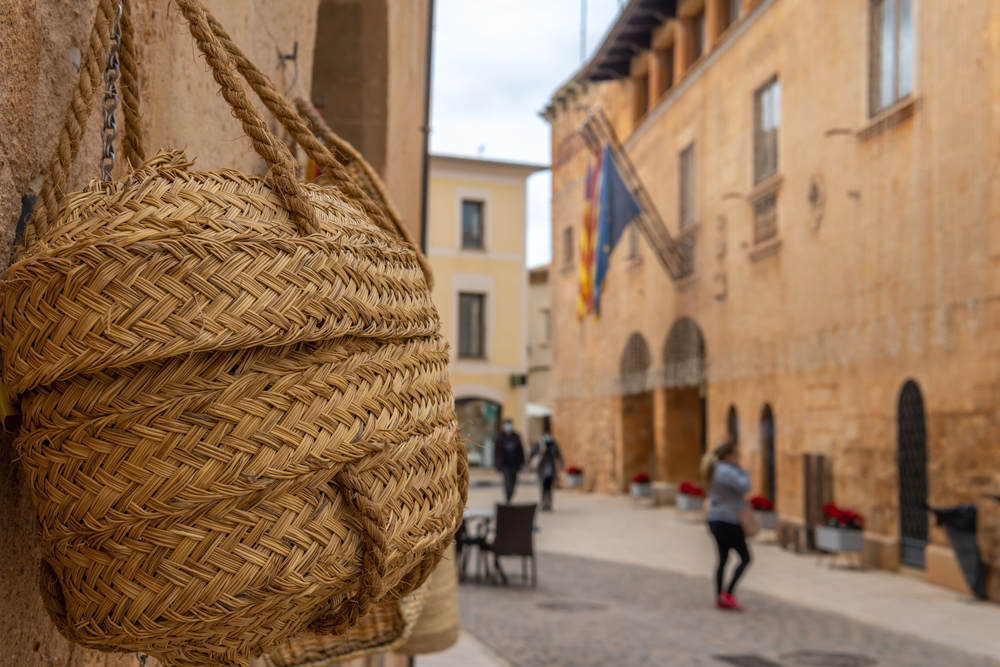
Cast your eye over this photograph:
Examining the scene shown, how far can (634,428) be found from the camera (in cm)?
2442

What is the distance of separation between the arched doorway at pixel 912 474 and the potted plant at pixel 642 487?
32.6 ft

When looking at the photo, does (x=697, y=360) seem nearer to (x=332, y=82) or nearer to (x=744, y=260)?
(x=744, y=260)

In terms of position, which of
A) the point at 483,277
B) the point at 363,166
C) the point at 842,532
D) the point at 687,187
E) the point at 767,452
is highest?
the point at 687,187

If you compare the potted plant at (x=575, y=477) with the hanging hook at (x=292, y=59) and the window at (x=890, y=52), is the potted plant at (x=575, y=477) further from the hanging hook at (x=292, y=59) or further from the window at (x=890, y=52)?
the hanging hook at (x=292, y=59)

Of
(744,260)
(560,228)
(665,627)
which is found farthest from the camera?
(560,228)

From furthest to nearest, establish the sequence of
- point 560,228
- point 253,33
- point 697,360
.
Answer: point 560,228
point 697,360
point 253,33

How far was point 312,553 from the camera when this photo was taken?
843 mm

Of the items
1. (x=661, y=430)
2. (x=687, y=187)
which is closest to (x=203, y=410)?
(x=687, y=187)

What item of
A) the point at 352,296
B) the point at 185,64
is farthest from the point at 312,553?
the point at 185,64

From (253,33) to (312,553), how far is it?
150cm

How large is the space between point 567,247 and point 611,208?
25.5 feet

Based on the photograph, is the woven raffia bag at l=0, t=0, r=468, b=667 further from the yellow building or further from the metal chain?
the yellow building

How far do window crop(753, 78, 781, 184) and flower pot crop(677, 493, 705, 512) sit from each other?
5805 millimetres

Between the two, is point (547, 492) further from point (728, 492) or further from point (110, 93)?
point (110, 93)
